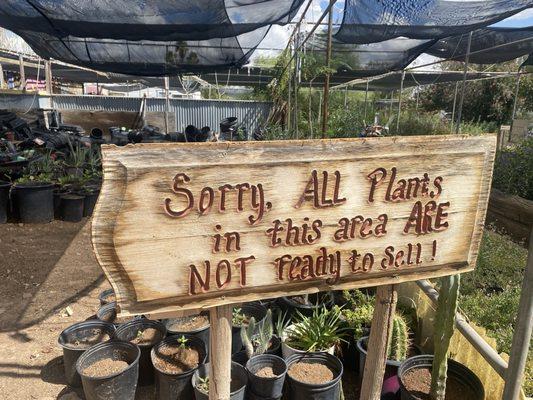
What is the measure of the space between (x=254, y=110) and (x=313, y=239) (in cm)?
1421

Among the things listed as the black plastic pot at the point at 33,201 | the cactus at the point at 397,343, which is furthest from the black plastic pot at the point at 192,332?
the black plastic pot at the point at 33,201

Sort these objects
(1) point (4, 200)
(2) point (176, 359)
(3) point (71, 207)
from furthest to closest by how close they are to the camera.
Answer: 1. (3) point (71, 207)
2. (1) point (4, 200)
3. (2) point (176, 359)

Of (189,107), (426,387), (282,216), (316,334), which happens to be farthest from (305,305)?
(189,107)

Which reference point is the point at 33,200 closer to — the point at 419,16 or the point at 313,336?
the point at 313,336

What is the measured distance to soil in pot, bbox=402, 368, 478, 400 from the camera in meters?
1.91

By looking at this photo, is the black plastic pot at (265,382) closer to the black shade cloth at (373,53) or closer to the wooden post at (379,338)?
the wooden post at (379,338)

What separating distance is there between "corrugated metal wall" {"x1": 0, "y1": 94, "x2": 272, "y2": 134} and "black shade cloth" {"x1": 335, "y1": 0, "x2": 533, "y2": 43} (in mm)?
10264

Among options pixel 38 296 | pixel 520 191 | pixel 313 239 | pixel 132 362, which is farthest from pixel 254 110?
pixel 313 239

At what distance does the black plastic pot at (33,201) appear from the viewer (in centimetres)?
526

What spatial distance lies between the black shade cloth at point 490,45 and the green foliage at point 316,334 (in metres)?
5.48

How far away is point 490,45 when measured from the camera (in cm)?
664

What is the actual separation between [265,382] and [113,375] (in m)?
0.82

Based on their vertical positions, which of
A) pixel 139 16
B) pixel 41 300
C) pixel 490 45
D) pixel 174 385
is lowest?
pixel 41 300

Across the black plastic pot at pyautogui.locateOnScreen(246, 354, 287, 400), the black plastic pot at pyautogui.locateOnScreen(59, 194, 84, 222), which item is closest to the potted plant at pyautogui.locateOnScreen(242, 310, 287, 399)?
the black plastic pot at pyautogui.locateOnScreen(246, 354, 287, 400)
